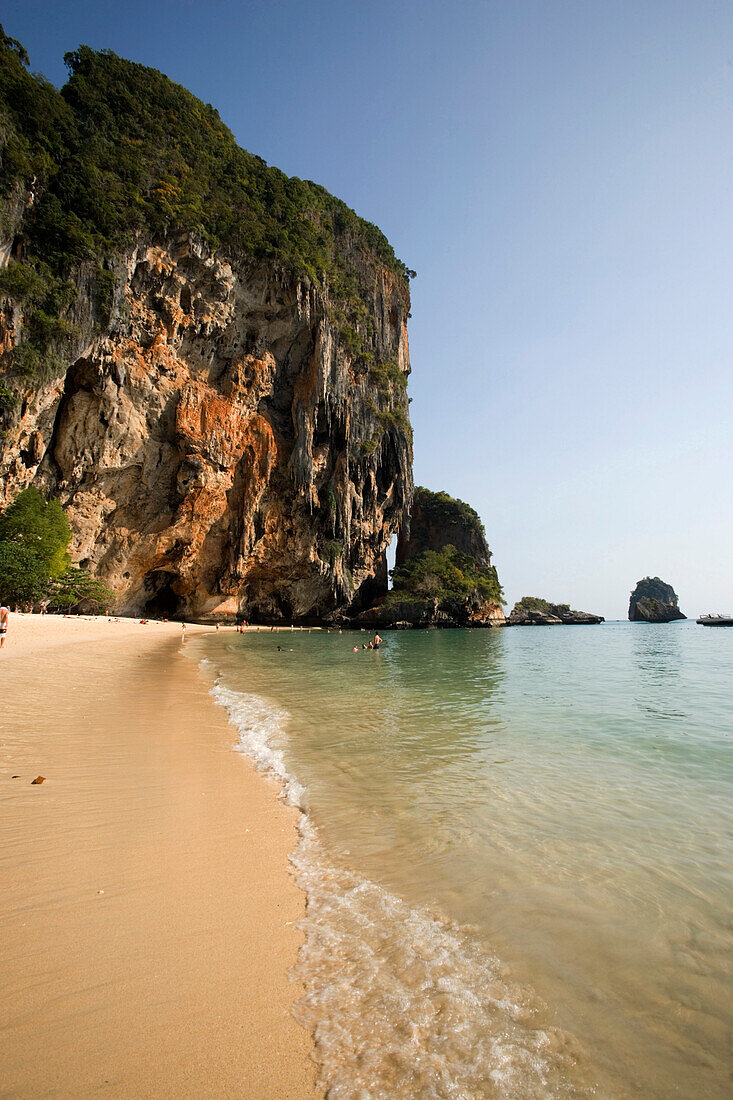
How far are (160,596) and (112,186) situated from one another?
1277 inches

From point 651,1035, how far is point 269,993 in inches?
67.5

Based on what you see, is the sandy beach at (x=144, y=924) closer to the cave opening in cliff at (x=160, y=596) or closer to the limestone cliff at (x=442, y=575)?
the cave opening in cliff at (x=160, y=596)

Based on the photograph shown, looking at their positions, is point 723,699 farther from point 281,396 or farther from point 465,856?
point 281,396

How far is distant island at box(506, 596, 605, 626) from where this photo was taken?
289 ft

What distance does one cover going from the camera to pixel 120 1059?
1627 mm

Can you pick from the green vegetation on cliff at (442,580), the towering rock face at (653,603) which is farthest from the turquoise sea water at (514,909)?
the towering rock face at (653,603)

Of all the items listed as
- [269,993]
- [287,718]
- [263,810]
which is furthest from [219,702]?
[269,993]

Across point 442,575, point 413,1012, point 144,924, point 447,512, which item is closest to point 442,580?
point 442,575

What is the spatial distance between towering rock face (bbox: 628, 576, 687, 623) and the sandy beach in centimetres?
13767

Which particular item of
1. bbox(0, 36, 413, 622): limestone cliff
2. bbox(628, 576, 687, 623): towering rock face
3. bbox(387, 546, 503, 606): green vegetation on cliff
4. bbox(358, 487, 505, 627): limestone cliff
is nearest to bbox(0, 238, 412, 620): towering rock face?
bbox(0, 36, 413, 622): limestone cliff

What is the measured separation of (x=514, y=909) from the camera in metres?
2.98

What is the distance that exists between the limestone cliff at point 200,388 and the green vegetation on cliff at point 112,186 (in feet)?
0.54

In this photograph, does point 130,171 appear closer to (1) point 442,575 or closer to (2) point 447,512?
(1) point 442,575

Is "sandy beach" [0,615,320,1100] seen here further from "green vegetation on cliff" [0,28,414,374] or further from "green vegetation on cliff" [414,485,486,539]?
"green vegetation on cliff" [414,485,486,539]
